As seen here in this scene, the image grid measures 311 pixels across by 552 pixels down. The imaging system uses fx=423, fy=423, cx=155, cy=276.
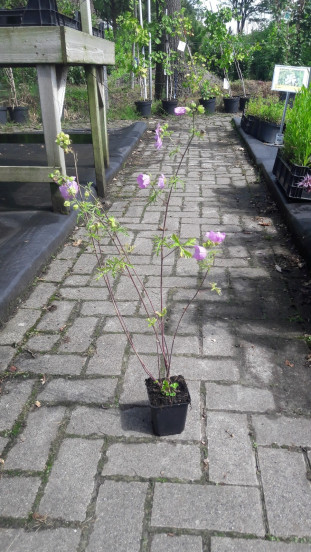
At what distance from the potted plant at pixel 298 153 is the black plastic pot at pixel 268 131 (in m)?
2.31

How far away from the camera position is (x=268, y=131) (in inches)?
287

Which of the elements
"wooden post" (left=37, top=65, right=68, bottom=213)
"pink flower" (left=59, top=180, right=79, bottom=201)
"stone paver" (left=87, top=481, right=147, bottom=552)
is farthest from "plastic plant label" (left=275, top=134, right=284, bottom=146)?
"stone paver" (left=87, top=481, right=147, bottom=552)

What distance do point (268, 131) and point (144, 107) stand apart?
172 inches

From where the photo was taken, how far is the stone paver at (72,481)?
1603 millimetres

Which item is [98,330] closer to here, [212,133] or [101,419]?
[101,419]

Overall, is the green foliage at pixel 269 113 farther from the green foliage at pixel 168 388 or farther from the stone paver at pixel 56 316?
the green foliage at pixel 168 388

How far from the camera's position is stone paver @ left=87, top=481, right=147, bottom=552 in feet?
4.89

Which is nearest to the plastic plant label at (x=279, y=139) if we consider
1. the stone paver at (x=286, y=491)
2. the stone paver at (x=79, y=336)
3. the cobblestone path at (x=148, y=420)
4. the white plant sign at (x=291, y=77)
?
the white plant sign at (x=291, y=77)

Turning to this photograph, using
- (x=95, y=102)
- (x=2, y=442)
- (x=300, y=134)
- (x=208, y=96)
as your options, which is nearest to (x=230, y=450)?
(x=2, y=442)

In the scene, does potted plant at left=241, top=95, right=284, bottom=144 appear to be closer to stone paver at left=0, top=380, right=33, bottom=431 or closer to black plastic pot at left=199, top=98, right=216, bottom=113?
black plastic pot at left=199, top=98, right=216, bottom=113

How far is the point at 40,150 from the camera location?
6.86 meters

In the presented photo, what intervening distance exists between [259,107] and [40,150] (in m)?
4.27

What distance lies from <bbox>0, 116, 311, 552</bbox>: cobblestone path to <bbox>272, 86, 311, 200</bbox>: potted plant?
117cm

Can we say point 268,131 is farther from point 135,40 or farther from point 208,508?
point 208,508
